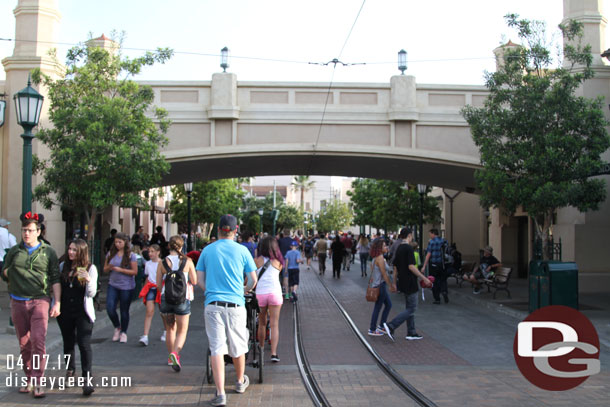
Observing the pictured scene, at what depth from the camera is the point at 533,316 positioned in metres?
10.3

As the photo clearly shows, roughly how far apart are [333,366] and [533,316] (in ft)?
14.7

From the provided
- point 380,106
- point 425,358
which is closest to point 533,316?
point 425,358

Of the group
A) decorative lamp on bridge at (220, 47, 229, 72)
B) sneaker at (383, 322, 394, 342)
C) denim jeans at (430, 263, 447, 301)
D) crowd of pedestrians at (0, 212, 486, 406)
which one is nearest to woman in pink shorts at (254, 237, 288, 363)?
crowd of pedestrians at (0, 212, 486, 406)

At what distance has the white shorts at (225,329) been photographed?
5.86 meters

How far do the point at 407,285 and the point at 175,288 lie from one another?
409 centimetres

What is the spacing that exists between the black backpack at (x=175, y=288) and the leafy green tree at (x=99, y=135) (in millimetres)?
6073

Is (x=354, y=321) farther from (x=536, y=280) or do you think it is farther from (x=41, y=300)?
(x=41, y=300)

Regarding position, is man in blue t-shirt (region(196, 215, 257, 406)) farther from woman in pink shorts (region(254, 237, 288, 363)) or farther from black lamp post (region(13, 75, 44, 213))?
black lamp post (region(13, 75, 44, 213))

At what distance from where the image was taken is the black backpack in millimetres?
7277

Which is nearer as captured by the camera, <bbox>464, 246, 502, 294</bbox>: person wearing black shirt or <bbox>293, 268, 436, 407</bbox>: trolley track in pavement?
<bbox>293, 268, 436, 407</bbox>: trolley track in pavement

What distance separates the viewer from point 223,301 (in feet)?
19.4

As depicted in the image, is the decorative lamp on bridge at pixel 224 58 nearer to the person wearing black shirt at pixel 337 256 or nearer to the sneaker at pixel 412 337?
the person wearing black shirt at pixel 337 256

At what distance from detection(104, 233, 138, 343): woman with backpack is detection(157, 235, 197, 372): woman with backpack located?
72.9 inches

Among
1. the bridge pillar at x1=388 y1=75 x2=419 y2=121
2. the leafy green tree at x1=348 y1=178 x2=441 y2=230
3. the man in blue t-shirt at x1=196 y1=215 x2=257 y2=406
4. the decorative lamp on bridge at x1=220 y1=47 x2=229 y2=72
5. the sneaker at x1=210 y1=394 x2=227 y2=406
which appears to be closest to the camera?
the sneaker at x1=210 y1=394 x2=227 y2=406
